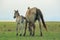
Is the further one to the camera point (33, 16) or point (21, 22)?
point (21, 22)

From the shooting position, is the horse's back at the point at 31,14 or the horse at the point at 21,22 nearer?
the horse's back at the point at 31,14

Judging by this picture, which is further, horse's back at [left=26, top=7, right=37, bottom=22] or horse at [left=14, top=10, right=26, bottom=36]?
horse at [left=14, top=10, right=26, bottom=36]

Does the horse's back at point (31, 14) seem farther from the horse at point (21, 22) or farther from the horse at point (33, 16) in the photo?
the horse at point (21, 22)

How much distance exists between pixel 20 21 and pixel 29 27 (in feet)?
4.65

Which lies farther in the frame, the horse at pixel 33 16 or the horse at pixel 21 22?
the horse at pixel 21 22

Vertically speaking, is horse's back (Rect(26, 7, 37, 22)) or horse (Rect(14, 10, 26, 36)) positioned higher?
horse's back (Rect(26, 7, 37, 22))

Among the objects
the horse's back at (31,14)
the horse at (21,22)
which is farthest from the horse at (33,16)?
the horse at (21,22)

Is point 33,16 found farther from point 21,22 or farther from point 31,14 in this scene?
point 21,22

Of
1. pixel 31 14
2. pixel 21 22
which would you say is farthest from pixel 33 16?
pixel 21 22

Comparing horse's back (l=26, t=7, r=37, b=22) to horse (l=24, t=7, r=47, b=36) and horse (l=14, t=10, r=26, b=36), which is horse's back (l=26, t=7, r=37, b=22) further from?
horse (l=14, t=10, r=26, b=36)

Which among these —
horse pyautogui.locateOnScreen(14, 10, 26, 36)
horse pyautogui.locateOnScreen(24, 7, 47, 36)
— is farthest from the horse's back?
horse pyautogui.locateOnScreen(14, 10, 26, 36)

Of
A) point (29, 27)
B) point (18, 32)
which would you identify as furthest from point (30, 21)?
point (18, 32)

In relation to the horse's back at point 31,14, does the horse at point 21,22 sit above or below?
below

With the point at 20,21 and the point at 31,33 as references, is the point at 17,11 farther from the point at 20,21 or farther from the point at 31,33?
the point at 31,33
